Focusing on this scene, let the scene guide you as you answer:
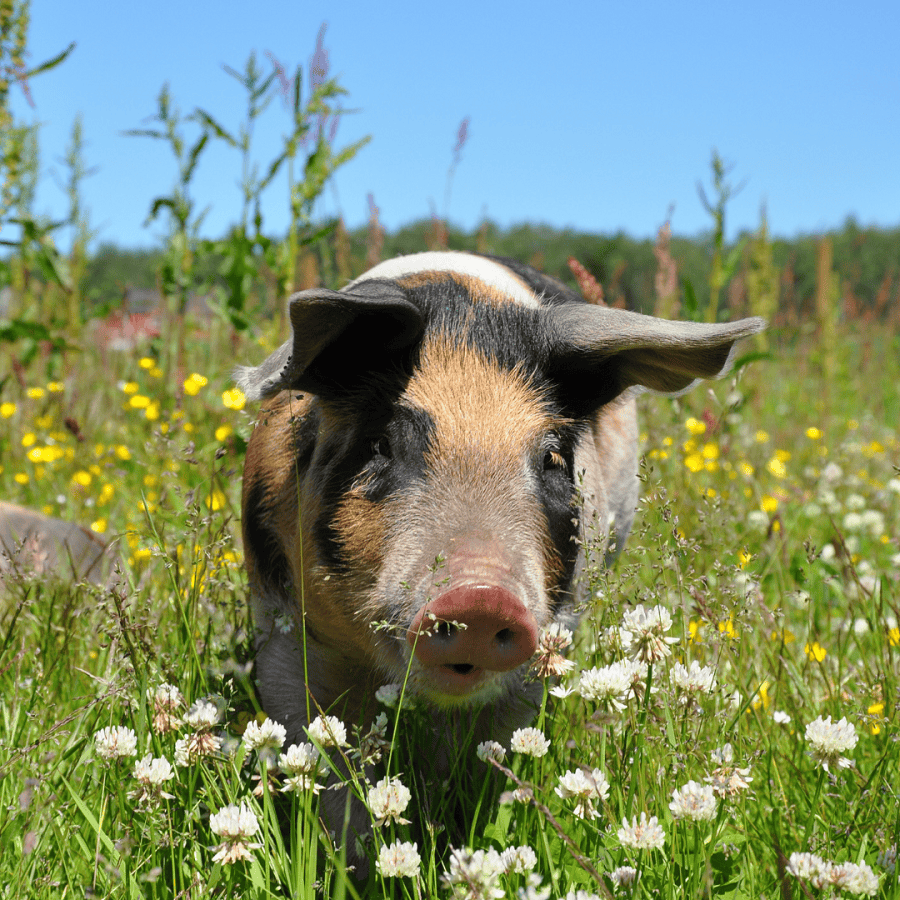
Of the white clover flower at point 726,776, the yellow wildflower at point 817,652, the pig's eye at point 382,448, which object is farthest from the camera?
the yellow wildflower at point 817,652

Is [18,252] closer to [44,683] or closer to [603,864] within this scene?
[44,683]

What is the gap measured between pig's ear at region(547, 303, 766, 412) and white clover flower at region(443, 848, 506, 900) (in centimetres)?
123

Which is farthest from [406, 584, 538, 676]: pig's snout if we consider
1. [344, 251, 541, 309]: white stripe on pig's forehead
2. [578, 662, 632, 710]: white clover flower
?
[344, 251, 541, 309]: white stripe on pig's forehead

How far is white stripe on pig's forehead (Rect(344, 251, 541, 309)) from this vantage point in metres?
2.82

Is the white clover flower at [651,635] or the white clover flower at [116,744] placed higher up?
the white clover flower at [651,635]

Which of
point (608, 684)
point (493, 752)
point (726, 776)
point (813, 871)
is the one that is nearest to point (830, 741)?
point (726, 776)

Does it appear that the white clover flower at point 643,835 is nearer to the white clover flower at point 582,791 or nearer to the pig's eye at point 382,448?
the white clover flower at point 582,791

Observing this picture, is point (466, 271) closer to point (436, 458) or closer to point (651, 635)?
point (436, 458)

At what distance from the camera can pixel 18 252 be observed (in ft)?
20.1

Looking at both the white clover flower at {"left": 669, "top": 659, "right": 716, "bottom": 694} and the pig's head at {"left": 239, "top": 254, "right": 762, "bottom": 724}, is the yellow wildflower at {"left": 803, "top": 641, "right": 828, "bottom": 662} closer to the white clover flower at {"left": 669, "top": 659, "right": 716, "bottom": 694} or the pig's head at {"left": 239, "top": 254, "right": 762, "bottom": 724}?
the pig's head at {"left": 239, "top": 254, "right": 762, "bottom": 724}

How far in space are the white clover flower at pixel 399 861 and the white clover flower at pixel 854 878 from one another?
2.31ft

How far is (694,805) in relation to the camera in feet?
5.03

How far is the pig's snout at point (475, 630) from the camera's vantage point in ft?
5.64

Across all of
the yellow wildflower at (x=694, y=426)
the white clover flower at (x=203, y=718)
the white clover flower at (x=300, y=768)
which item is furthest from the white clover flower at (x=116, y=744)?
the yellow wildflower at (x=694, y=426)
